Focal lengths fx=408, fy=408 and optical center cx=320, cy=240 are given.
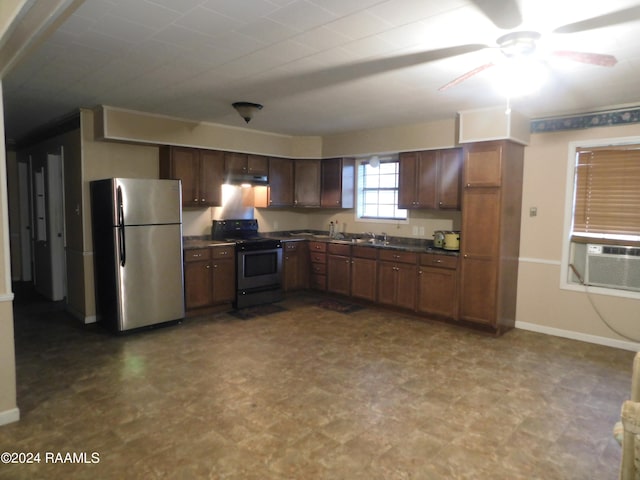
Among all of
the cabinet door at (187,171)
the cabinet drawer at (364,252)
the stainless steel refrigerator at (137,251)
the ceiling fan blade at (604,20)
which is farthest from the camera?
the cabinet drawer at (364,252)

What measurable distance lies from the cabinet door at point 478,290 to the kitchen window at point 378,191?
1.53m

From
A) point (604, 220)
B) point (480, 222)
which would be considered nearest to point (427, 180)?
point (480, 222)

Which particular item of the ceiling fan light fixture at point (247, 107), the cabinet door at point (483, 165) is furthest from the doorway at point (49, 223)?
the cabinet door at point (483, 165)

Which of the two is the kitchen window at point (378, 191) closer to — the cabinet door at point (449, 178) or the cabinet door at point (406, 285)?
the cabinet door at point (449, 178)

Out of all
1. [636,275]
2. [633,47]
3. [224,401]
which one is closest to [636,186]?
[636,275]

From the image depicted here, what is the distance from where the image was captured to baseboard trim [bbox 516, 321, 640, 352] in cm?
425

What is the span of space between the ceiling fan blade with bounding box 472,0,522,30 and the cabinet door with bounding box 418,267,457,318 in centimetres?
308

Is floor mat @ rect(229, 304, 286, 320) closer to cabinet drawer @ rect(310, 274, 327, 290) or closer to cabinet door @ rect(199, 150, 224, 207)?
cabinet drawer @ rect(310, 274, 327, 290)

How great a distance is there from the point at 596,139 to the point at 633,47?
1853 millimetres

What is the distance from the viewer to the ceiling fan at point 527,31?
2170 mm

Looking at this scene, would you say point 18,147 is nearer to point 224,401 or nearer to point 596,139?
point 224,401

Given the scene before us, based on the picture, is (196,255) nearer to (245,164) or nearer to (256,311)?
(256,311)

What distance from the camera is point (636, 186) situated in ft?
13.8

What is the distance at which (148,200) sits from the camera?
4.60 meters
